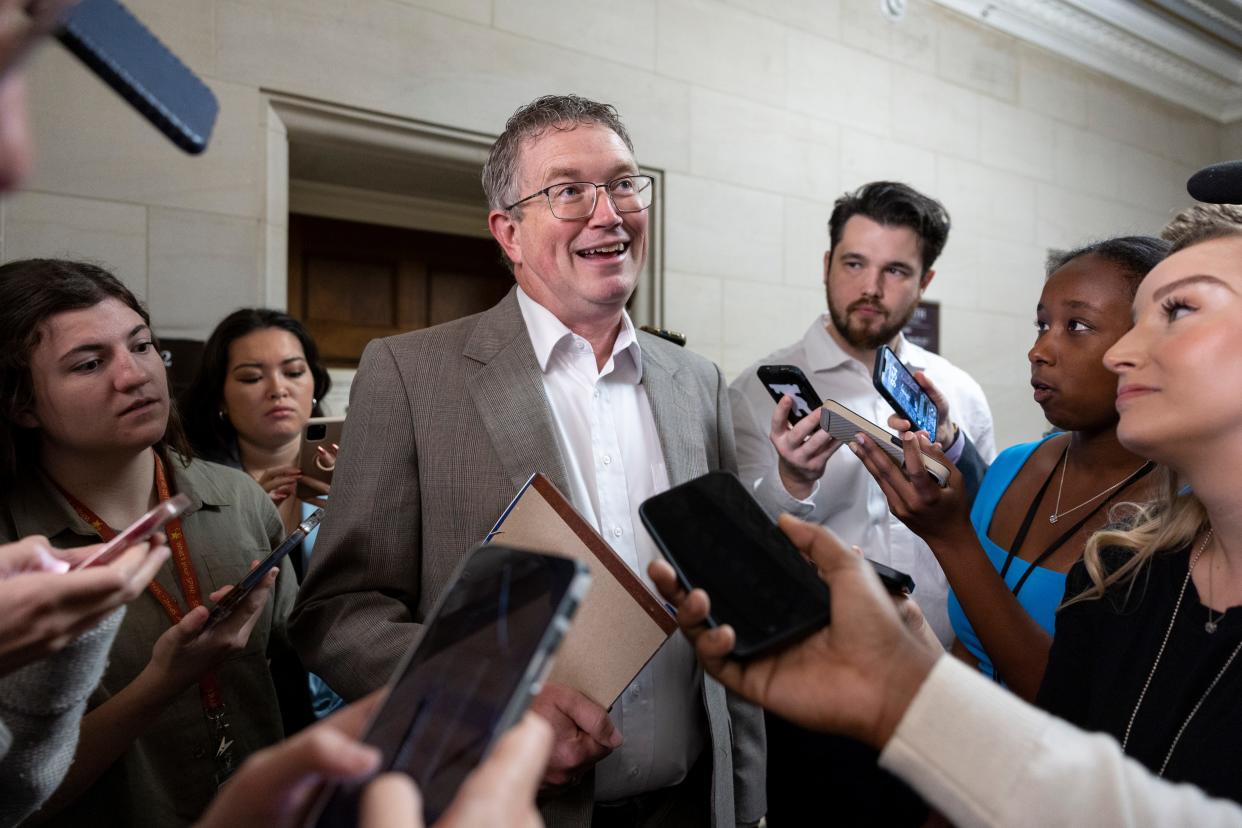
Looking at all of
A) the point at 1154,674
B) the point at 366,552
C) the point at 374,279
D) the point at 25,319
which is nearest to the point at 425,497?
the point at 366,552

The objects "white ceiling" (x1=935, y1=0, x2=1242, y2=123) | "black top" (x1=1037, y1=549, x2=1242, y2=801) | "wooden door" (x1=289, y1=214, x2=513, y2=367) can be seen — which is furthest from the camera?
"white ceiling" (x1=935, y1=0, x2=1242, y2=123)

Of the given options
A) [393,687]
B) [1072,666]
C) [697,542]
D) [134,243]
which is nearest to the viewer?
[393,687]

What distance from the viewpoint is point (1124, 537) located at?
55.1 inches

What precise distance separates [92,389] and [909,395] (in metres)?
1.87

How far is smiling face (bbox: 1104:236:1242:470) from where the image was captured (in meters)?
1.15

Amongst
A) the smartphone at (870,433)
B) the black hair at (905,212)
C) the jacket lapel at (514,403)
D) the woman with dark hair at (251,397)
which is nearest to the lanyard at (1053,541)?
the smartphone at (870,433)

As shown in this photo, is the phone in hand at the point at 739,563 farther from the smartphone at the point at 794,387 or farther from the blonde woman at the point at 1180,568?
the smartphone at the point at 794,387

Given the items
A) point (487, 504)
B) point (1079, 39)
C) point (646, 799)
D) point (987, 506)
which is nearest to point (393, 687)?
point (487, 504)

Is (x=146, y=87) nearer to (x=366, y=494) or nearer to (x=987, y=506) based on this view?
(x=366, y=494)

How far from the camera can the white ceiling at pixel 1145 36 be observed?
5.57m

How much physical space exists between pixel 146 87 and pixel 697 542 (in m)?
0.81

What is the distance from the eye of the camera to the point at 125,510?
1.82 m

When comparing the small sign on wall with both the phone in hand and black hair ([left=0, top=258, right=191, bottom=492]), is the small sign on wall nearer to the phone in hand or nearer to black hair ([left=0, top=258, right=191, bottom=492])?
the phone in hand

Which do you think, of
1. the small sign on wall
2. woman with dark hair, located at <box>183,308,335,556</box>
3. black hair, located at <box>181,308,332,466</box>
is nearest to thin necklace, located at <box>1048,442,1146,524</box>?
woman with dark hair, located at <box>183,308,335,556</box>
